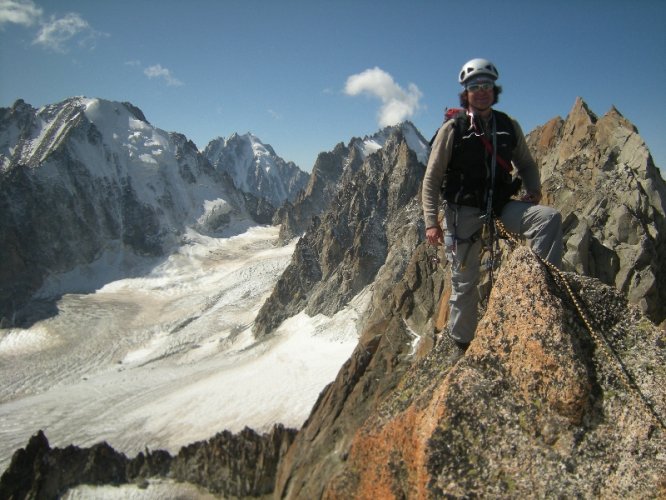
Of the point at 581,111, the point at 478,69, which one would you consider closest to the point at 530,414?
the point at 478,69

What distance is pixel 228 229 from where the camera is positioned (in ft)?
470

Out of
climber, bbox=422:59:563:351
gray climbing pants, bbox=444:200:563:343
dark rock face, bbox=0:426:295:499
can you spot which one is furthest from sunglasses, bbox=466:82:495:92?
dark rock face, bbox=0:426:295:499

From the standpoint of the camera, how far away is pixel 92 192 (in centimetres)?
12581

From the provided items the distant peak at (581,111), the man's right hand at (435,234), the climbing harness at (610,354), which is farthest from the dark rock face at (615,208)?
the climbing harness at (610,354)

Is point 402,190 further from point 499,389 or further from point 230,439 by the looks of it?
point 499,389

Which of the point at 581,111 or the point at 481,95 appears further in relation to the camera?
the point at 581,111

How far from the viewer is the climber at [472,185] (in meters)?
5.90

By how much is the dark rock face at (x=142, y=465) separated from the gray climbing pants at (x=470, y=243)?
1003 inches

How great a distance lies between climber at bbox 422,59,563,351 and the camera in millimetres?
5898

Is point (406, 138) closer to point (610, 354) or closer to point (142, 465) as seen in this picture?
point (142, 465)

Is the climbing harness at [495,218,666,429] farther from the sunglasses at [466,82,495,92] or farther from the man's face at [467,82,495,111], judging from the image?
the sunglasses at [466,82,495,92]

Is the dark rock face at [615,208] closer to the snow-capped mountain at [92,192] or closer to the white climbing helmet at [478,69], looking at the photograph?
the white climbing helmet at [478,69]

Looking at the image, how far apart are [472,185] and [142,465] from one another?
33.1 m

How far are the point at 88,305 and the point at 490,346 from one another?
102481 mm
